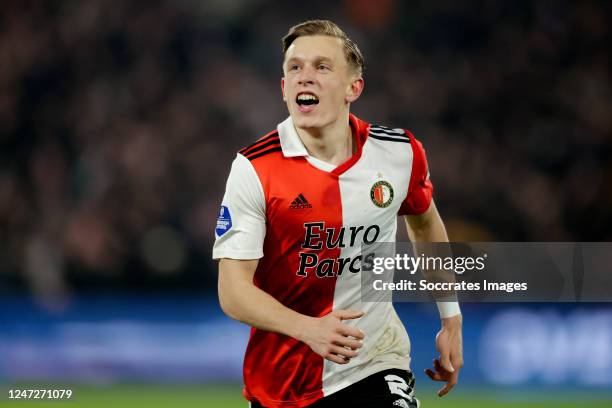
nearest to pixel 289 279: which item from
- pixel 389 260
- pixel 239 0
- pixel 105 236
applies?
pixel 389 260

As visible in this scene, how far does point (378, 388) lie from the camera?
3.92 m

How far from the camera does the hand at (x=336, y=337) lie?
330 centimetres

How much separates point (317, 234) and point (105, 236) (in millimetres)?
6581

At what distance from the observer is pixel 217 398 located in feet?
22.8

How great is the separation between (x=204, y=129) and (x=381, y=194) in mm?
7130

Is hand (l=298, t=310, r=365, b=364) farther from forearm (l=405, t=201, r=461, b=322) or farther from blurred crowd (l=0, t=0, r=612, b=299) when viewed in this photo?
blurred crowd (l=0, t=0, r=612, b=299)

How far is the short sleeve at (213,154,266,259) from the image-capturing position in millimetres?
3711

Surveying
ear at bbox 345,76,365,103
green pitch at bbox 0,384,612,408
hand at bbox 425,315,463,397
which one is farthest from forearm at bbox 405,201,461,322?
green pitch at bbox 0,384,612,408

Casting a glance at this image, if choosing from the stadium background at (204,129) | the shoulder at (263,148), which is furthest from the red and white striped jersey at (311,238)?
the stadium background at (204,129)

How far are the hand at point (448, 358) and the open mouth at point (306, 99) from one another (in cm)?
113

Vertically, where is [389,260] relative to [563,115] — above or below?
below

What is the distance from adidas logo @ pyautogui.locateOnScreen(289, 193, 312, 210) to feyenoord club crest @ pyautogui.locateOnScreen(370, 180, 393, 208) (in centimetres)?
30

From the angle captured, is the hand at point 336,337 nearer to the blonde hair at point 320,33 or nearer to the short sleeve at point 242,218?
the short sleeve at point 242,218

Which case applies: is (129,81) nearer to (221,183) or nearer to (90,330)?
(221,183)
